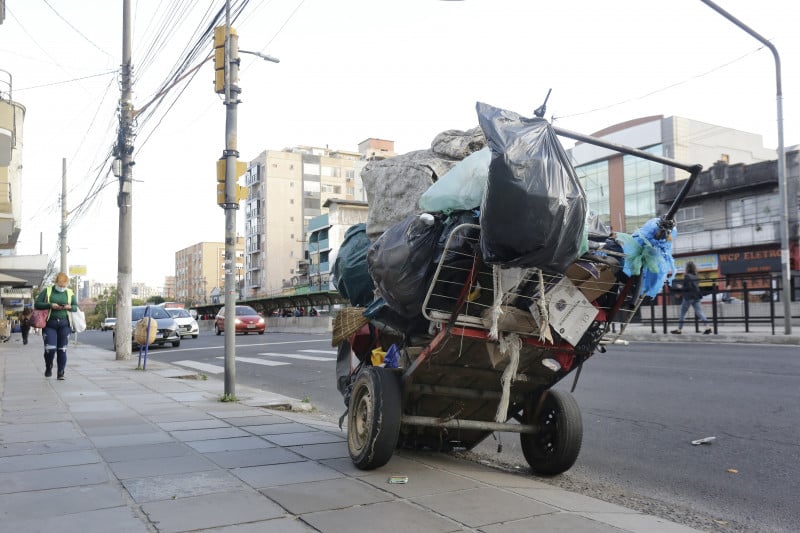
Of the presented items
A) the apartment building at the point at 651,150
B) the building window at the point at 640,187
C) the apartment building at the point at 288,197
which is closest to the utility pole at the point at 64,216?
the apartment building at the point at 651,150

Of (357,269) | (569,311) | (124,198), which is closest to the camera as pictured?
(569,311)

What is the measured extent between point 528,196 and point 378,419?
1.81 meters

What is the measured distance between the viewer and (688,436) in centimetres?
588

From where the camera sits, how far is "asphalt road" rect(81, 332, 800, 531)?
13.9 ft

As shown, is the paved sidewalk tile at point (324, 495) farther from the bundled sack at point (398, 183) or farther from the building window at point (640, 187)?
the building window at point (640, 187)

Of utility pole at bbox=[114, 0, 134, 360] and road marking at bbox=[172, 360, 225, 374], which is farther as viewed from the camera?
utility pole at bbox=[114, 0, 134, 360]

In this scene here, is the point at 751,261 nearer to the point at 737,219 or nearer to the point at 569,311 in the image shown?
the point at 737,219

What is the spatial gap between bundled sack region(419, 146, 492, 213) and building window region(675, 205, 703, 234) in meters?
42.9

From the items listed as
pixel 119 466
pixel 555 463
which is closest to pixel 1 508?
pixel 119 466

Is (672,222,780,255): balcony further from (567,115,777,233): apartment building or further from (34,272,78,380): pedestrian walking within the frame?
(34,272,78,380): pedestrian walking

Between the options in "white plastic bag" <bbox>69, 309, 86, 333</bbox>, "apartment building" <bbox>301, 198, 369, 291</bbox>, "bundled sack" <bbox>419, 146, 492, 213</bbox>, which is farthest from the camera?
"apartment building" <bbox>301, 198, 369, 291</bbox>

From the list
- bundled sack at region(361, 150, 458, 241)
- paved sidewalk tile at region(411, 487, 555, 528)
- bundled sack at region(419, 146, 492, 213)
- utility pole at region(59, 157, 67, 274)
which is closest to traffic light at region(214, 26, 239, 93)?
bundled sack at region(361, 150, 458, 241)

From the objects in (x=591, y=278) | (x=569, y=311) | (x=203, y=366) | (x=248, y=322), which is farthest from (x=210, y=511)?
(x=248, y=322)

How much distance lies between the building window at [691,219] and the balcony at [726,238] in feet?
1.76
